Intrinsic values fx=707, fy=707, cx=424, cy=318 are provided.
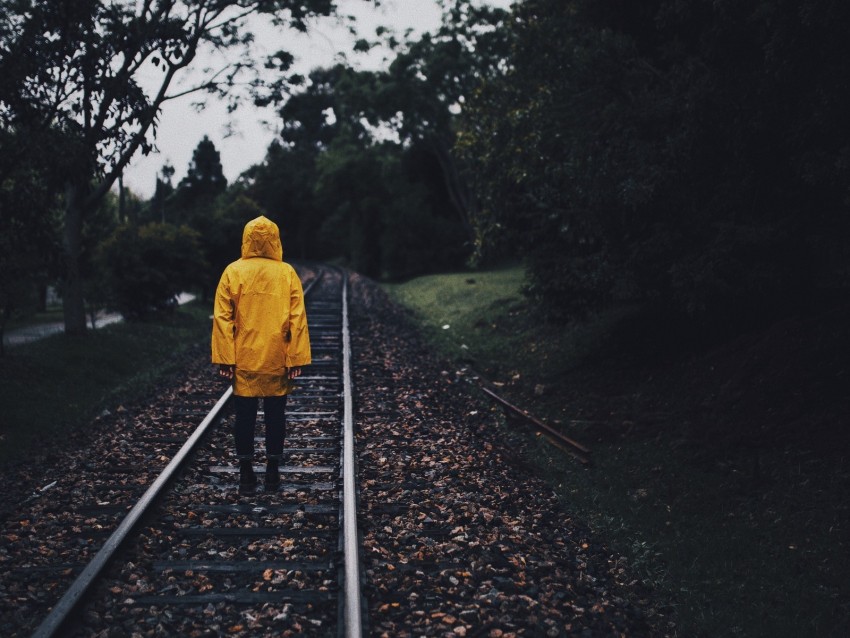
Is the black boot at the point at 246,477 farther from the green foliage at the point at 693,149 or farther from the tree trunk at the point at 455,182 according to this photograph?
the tree trunk at the point at 455,182

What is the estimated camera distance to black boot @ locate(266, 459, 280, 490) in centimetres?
563

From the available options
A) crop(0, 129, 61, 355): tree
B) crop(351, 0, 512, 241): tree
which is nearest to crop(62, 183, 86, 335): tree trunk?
crop(0, 129, 61, 355): tree

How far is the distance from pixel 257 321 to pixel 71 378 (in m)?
6.91

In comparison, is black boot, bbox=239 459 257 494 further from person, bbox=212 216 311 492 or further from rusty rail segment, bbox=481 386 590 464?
rusty rail segment, bbox=481 386 590 464

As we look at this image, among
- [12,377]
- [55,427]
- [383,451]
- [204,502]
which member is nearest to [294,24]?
[12,377]

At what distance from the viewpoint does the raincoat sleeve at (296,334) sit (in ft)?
18.3

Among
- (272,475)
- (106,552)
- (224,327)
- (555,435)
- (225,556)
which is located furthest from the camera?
(555,435)

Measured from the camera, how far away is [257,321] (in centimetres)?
546

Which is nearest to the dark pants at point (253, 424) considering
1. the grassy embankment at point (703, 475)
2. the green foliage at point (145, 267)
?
the grassy embankment at point (703, 475)

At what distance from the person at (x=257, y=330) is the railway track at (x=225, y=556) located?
0.46 meters

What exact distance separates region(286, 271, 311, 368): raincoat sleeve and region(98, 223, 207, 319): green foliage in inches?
556

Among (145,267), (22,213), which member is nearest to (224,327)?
(22,213)

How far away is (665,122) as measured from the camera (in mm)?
7215

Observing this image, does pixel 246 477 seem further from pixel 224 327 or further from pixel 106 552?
pixel 106 552
